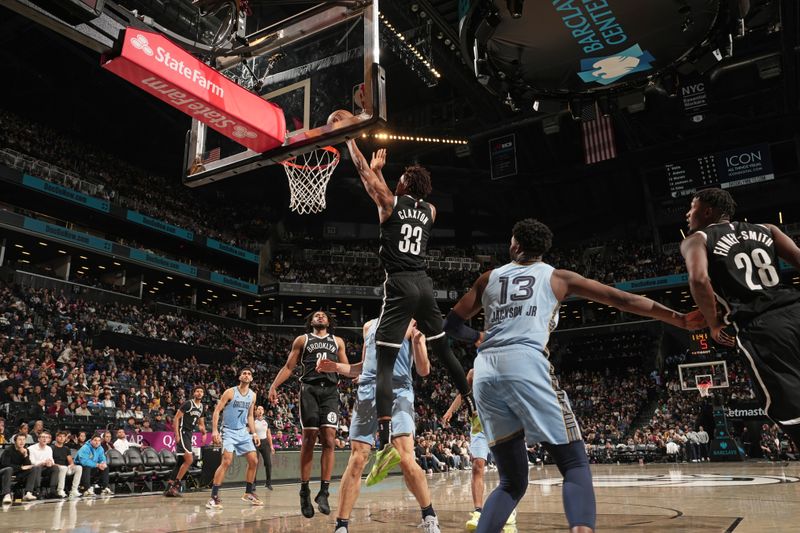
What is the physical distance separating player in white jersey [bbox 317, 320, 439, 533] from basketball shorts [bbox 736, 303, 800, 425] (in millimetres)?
2401

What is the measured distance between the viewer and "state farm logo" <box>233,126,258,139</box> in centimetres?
651

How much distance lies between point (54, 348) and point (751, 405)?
25.3 meters

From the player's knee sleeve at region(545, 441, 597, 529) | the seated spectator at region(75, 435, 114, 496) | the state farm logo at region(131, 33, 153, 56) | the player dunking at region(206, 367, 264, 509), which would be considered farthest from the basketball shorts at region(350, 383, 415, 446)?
the seated spectator at region(75, 435, 114, 496)

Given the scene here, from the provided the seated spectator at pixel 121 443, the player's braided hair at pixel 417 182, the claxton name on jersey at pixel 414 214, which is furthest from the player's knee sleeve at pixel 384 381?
Answer: the seated spectator at pixel 121 443

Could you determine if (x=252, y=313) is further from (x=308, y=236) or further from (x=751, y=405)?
(x=751, y=405)

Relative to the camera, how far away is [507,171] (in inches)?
1044

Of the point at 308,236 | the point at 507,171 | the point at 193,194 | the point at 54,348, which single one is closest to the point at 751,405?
the point at 507,171

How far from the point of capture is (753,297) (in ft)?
11.5

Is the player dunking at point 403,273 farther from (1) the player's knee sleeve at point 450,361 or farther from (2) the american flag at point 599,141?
(2) the american flag at point 599,141

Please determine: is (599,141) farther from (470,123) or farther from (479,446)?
(479,446)

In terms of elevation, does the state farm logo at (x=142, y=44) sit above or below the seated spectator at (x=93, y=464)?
above

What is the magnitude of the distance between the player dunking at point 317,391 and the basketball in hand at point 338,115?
2208 mm

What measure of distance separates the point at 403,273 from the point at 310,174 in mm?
5222

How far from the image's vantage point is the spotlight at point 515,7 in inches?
265
